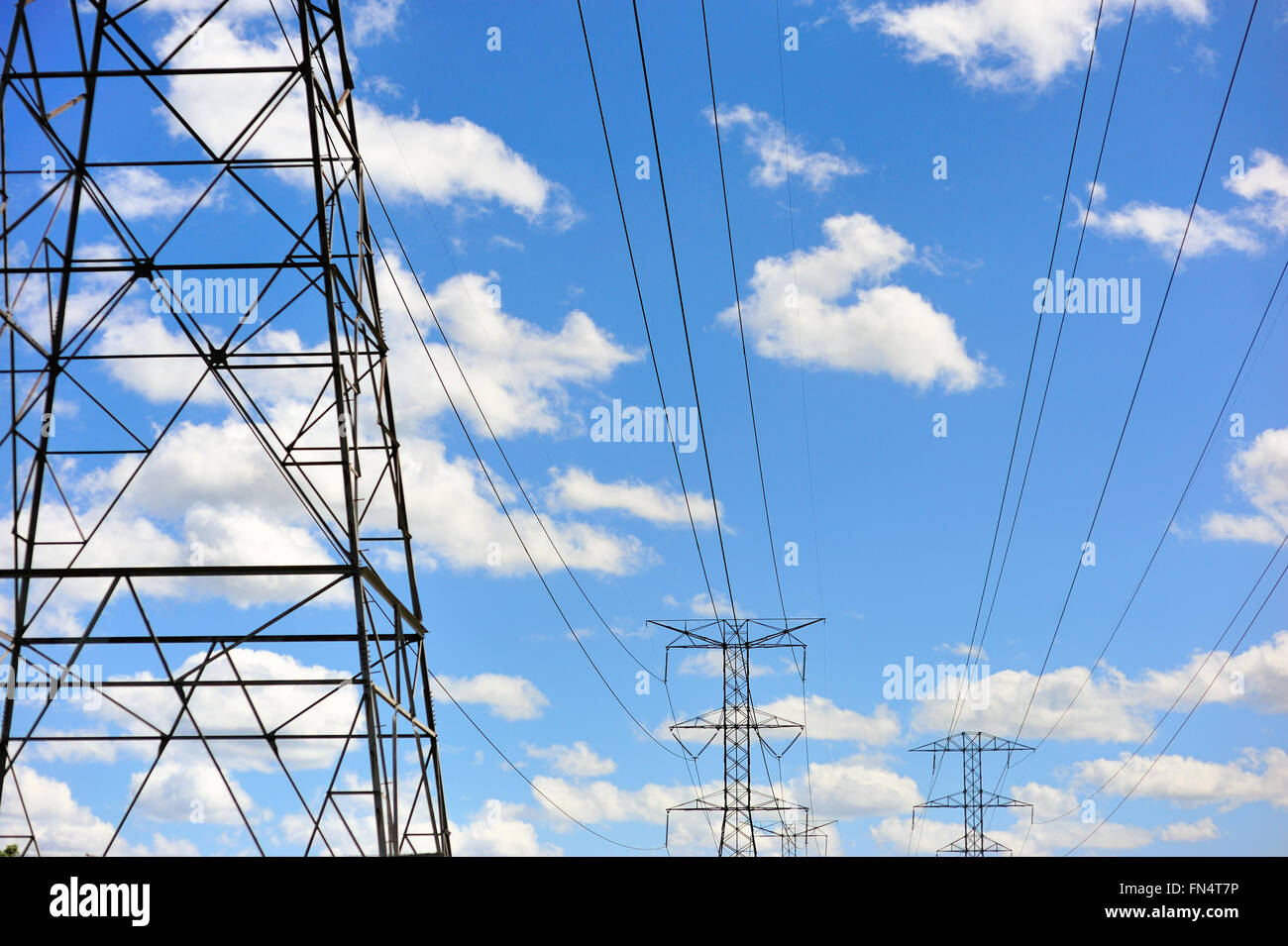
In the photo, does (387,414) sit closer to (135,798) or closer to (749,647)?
(135,798)

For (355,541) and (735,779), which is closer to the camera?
(355,541)
